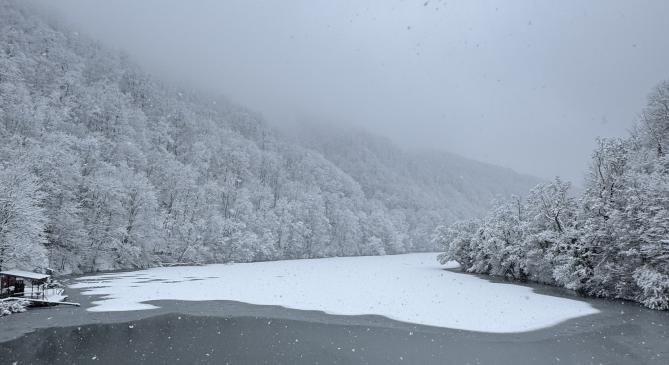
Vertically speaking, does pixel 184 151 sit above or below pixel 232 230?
above

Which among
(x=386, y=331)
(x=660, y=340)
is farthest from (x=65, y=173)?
→ (x=660, y=340)

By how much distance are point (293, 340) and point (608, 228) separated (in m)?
30.3

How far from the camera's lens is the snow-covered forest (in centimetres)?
4722

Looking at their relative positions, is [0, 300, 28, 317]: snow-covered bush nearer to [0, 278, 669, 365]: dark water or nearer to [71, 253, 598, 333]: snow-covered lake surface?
[0, 278, 669, 365]: dark water

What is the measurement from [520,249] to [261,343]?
3801 cm

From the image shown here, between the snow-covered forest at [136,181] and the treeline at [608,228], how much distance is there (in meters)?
46.2

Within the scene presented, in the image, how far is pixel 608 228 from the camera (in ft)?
114

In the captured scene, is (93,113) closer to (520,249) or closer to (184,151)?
(184,151)

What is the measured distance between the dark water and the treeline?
23.6 feet

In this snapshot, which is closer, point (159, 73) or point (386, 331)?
point (386, 331)

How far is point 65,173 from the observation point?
48781 millimetres

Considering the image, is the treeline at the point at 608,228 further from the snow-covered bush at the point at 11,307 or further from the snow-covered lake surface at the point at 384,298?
the snow-covered bush at the point at 11,307

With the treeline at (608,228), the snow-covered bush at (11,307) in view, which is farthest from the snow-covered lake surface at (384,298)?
the treeline at (608,228)

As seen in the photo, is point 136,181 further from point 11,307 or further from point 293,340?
point 293,340
